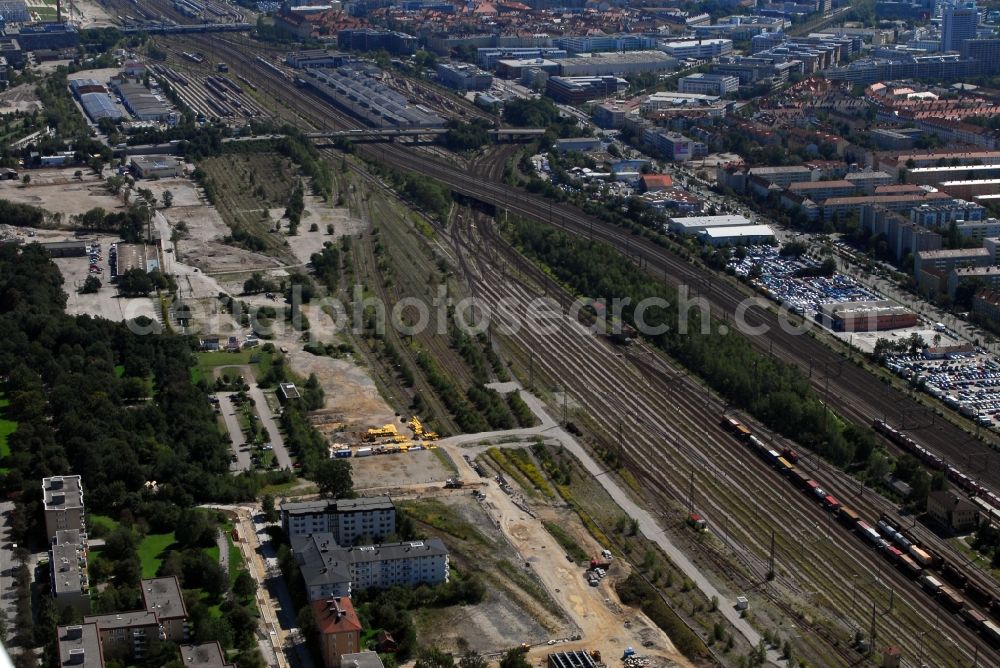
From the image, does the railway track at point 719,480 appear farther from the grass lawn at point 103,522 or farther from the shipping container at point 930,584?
the grass lawn at point 103,522

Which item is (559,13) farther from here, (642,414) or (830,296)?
(642,414)

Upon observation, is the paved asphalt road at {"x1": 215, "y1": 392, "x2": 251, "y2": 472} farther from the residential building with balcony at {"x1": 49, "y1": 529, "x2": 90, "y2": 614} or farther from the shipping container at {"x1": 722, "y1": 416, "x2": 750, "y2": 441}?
the shipping container at {"x1": 722, "y1": 416, "x2": 750, "y2": 441}

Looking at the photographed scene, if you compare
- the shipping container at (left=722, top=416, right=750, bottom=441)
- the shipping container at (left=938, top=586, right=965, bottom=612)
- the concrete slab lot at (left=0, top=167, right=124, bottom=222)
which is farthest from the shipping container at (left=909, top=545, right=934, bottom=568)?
the concrete slab lot at (left=0, top=167, right=124, bottom=222)

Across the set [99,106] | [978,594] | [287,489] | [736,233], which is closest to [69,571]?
[287,489]

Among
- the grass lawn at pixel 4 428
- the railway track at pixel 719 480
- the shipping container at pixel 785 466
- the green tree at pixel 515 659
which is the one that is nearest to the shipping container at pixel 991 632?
the railway track at pixel 719 480

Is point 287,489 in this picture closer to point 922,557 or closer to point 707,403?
point 707,403

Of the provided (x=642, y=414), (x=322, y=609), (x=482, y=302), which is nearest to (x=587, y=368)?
(x=642, y=414)
